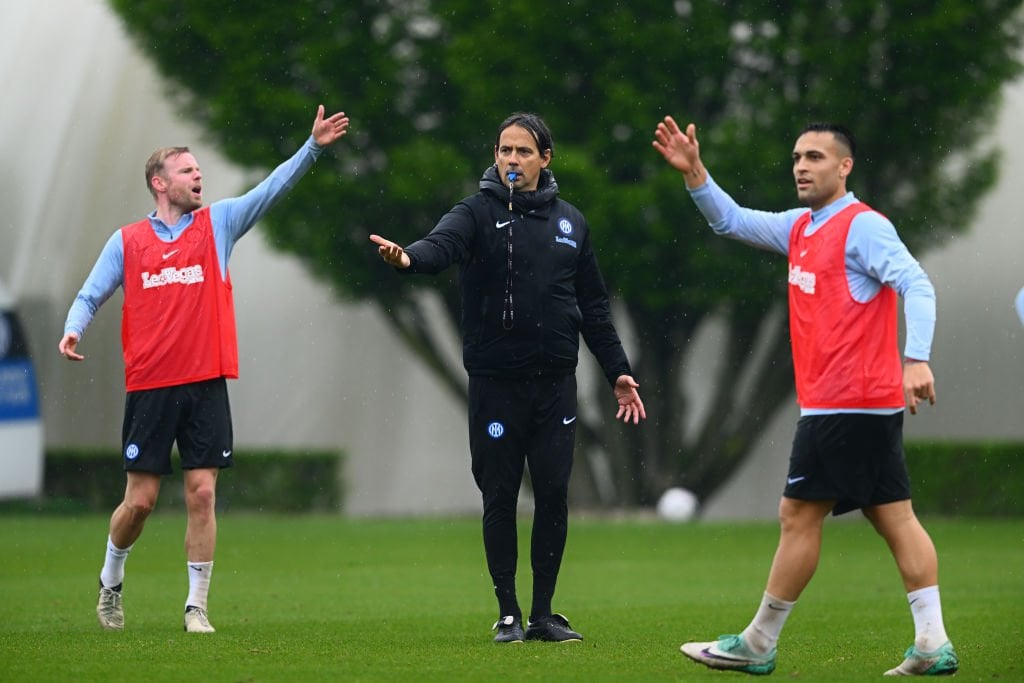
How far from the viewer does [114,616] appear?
8586mm

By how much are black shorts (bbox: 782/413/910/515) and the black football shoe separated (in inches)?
69.9

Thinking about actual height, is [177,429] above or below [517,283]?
below

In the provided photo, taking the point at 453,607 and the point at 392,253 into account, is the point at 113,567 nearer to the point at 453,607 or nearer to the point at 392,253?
the point at 453,607

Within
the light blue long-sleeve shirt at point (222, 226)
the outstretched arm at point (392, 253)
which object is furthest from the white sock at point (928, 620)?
the light blue long-sleeve shirt at point (222, 226)

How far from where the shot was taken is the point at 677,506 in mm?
21922

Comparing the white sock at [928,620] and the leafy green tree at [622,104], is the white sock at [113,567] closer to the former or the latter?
the white sock at [928,620]

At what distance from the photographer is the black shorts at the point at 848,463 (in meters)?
6.44

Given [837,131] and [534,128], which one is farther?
[534,128]

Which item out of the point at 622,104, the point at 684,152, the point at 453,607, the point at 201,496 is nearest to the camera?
the point at 684,152

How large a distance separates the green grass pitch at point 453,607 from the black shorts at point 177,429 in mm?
826

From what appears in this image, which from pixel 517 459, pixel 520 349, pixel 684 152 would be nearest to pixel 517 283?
pixel 520 349

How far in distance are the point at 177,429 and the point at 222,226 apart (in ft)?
3.29

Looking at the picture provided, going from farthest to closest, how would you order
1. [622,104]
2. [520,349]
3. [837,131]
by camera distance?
[622,104] < [520,349] < [837,131]

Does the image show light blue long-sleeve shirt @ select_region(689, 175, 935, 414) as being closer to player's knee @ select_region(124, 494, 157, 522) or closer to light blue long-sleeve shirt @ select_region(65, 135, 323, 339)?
light blue long-sleeve shirt @ select_region(65, 135, 323, 339)
